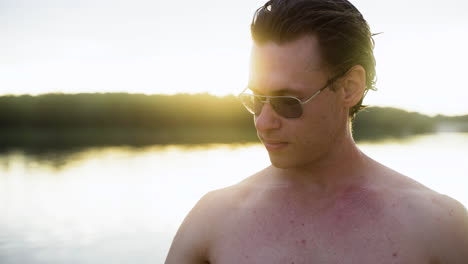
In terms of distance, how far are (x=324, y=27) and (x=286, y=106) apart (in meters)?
0.50

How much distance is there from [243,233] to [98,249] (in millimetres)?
23104

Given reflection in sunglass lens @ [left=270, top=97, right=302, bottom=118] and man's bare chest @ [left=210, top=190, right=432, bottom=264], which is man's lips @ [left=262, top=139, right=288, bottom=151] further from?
man's bare chest @ [left=210, top=190, right=432, bottom=264]

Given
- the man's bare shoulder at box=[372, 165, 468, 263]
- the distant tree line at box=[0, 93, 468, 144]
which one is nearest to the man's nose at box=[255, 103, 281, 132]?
the man's bare shoulder at box=[372, 165, 468, 263]

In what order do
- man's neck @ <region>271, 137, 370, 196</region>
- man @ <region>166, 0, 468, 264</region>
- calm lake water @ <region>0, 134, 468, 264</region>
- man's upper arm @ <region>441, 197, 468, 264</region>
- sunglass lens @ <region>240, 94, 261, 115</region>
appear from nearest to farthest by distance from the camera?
man's upper arm @ <region>441, 197, 468, 264</region> → man @ <region>166, 0, 468, 264</region> → sunglass lens @ <region>240, 94, 261, 115</region> → man's neck @ <region>271, 137, 370, 196</region> → calm lake water @ <region>0, 134, 468, 264</region>

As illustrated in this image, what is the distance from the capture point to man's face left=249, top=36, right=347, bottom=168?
253cm

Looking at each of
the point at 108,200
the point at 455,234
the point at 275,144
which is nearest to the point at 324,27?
the point at 275,144

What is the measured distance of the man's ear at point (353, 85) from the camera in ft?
9.25

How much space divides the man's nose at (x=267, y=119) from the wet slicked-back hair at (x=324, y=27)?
34 centimetres

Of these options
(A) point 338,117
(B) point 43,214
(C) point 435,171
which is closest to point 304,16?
(A) point 338,117

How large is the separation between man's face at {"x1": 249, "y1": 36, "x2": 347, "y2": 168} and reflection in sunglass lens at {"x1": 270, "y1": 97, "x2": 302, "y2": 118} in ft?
0.09

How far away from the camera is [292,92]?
8.33 feet

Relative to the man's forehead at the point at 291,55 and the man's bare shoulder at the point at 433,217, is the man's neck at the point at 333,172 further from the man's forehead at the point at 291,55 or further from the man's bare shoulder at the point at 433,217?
the man's forehead at the point at 291,55

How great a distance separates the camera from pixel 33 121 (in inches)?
4193

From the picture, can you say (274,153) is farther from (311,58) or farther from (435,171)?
(435,171)
